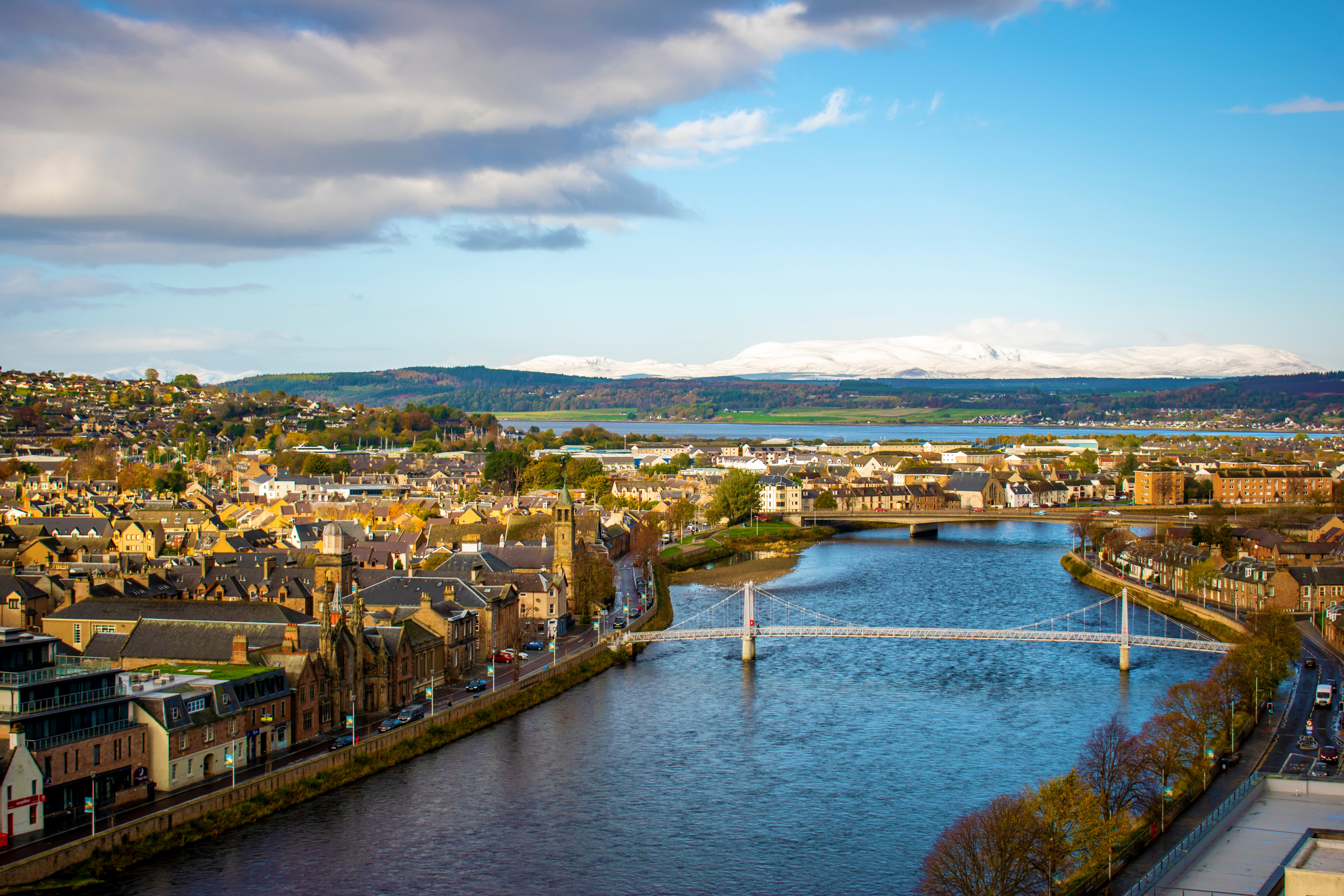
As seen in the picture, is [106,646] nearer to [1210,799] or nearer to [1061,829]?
[1061,829]

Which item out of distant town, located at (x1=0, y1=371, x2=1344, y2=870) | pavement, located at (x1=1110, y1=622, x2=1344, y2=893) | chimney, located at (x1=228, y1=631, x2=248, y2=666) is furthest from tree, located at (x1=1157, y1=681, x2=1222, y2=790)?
chimney, located at (x1=228, y1=631, x2=248, y2=666)

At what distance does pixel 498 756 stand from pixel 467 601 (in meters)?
8.89

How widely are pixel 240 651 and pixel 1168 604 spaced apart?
34.2 meters

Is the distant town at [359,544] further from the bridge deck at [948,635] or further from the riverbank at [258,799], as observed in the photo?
the bridge deck at [948,635]

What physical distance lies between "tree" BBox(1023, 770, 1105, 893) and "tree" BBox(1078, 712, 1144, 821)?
1210mm

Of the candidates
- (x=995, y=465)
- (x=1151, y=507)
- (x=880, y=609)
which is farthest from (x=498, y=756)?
(x=995, y=465)

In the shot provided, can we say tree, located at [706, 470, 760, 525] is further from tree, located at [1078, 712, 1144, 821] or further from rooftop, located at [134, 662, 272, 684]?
tree, located at [1078, 712, 1144, 821]

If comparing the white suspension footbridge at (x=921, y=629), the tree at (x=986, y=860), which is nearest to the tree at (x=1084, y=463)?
the white suspension footbridge at (x=921, y=629)

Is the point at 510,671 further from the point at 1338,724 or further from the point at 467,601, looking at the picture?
the point at 1338,724

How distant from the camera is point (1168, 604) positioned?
46719mm

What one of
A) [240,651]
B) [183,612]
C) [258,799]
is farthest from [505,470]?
[258,799]

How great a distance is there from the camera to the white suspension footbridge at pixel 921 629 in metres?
36.5

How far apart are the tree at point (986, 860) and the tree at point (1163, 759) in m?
4.68

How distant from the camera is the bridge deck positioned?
118 feet
